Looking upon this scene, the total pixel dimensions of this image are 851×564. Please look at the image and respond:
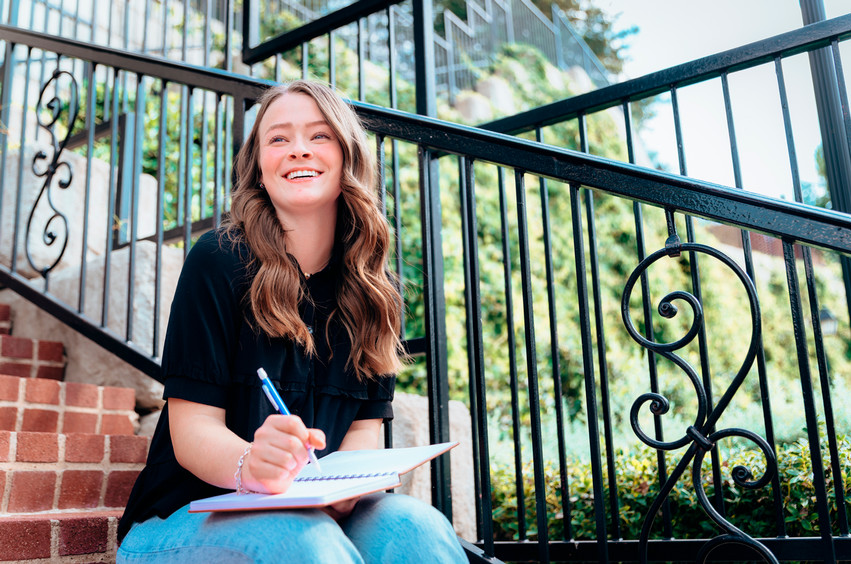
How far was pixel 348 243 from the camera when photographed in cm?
156

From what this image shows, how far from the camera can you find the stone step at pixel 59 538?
4.77ft

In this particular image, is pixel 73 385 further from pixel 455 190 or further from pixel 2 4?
pixel 455 190

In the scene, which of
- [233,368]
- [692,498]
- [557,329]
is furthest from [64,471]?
[692,498]

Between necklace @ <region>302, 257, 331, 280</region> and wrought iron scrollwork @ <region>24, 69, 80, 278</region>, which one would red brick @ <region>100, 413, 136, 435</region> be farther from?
necklace @ <region>302, 257, 331, 280</region>

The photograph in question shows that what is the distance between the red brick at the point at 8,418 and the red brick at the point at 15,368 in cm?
47

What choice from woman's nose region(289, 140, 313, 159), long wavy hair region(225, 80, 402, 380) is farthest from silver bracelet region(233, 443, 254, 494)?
woman's nose region(289, 140, 313, 159)

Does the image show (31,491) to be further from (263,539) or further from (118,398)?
(263,539)

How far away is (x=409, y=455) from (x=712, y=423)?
0.53 metres

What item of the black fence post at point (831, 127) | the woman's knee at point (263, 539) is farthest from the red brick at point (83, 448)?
the black fence post at point (831, 127)

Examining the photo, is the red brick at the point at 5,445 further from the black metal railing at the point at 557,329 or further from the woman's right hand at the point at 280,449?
the woman's right hand at the point at 280,449

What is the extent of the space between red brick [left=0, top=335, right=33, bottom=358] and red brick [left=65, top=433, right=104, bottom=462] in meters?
0.79

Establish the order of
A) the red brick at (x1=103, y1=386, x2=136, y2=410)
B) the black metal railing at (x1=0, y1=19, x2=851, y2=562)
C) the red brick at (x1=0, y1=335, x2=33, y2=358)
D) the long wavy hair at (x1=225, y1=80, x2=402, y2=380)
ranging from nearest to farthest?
the black metal railing at (x1=0, y1=19, x2=851, y2=562)
the long wavy hair at (x1=225, y1=80, x2=402, y2=380)
the red brick at (x1=103, y1=386, x2=136, y2=410)
the red brick at (x1=0, y1=335, x2=33, y2=358)

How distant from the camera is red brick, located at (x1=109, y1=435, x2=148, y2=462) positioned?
79.3 inches

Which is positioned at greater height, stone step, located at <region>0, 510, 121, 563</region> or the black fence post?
the black fence post
